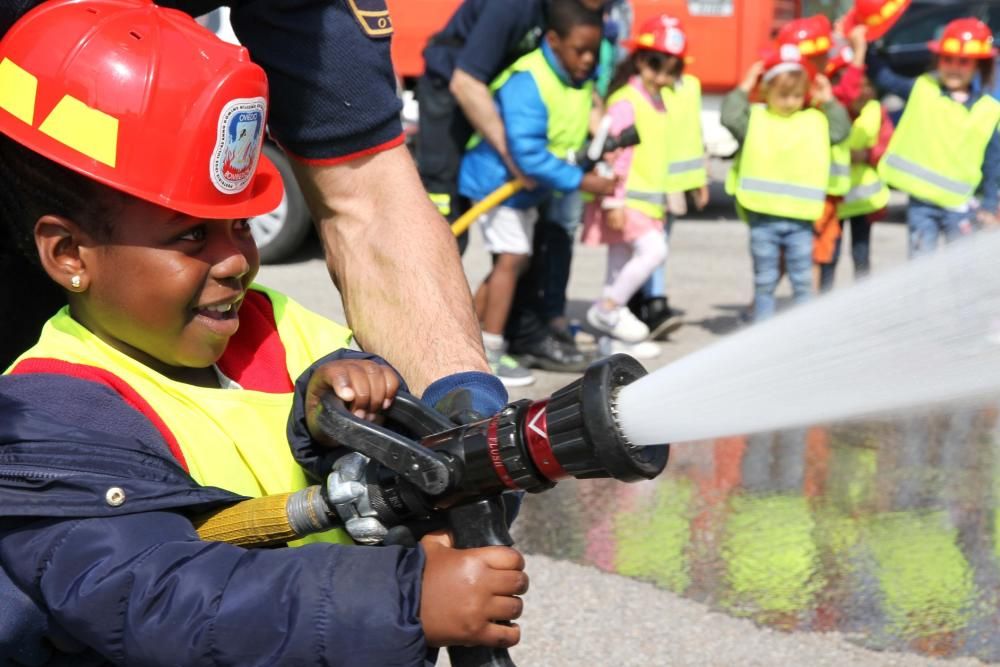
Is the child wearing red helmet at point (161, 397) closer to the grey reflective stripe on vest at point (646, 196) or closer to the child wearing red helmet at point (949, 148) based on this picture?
→ the grey reflective stripe on vest at point (646, 196)

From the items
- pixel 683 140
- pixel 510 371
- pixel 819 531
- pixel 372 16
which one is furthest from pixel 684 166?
pixel 372 16

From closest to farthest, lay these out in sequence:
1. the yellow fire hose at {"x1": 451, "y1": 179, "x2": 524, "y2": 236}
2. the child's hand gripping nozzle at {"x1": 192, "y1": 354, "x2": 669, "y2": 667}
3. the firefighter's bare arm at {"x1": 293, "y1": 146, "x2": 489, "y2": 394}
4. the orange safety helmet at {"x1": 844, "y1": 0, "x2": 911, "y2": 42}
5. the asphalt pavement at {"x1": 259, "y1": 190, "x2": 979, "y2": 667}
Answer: the child's hand gripping nozzle at {"x1": 192, "y1": 354, "x2": 669, "y2": 667} → the firefighter's bare arm at {"x1": 293, "y1": 146, "x2": 489, "y2": 394} → the asphalt pavement at {"x1": 259, "y1": 190, "x2": 979, "y2": 667} → the yellow fire hose at {"x1": 451, "y1": 179, "x2": 524, "y2": 236} → the orange safety helmet at {"x1": 844, "y1": 0, "x2": 911, "y2": 42}

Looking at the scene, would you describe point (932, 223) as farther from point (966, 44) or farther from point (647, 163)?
point (647, 163)

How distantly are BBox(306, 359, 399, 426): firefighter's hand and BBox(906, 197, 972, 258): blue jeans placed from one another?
646cm

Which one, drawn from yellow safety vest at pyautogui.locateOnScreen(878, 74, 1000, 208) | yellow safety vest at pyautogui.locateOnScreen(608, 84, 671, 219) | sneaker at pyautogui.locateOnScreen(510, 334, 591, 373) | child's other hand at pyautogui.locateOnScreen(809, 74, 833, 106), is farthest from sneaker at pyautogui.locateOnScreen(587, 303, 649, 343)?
yellow safety vest at pyautogui.locateOnScreen(878, 74, 1000, 208)

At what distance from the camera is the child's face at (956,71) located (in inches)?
316

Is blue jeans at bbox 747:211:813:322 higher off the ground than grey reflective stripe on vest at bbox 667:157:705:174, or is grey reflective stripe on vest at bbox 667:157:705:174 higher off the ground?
grey reflective stripe on vest at bbox 667:157:705:174

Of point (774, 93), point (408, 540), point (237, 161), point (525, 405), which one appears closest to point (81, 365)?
point (237, 161)

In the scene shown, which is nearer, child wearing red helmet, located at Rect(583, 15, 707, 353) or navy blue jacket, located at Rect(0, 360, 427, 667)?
navy blue jacket, located at Rect(0, 360, 427, 667)

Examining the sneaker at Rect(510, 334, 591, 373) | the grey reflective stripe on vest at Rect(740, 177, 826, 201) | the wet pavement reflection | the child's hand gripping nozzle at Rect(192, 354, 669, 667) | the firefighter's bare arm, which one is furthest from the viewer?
the grey reflective stripe on vest at Rect(740, 177, 826, 201)

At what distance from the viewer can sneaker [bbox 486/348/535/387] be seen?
7109 millimetres

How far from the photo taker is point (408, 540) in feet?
6.11

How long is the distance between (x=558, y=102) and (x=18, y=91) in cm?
533

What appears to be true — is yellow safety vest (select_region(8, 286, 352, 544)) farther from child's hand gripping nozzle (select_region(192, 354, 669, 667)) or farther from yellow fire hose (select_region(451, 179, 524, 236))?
yellow fire hose (select_region(451, 179, 524, 236))
